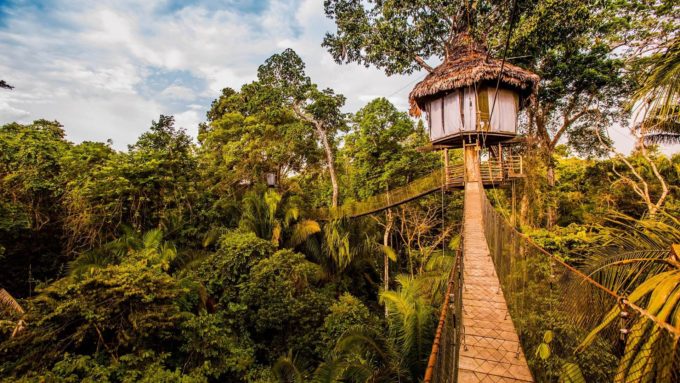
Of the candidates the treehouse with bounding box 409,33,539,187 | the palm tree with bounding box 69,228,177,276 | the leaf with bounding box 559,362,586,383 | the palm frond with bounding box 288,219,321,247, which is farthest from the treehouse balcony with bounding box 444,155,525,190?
the palm tree with bounding box 69,228,177,276

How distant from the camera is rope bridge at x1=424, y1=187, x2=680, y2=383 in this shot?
1355mm

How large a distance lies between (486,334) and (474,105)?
846 centimetres

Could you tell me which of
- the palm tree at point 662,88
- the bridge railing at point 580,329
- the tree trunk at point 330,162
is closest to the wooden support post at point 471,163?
the bridge railing at point 580,329

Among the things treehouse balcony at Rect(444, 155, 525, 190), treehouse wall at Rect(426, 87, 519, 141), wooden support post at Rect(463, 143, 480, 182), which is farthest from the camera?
treehouse wall at Rect(426, 87, 519, 141)

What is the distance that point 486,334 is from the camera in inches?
129

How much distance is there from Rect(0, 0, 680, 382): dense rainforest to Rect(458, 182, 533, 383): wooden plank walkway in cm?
111

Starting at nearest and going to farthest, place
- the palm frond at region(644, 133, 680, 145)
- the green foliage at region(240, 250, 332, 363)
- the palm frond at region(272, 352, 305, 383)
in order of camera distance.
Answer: the palm frond at region(272, 352, 305, 383), the green foliage at region(240, 250, 332, 363), the palm frond at region(644, 133, 680, 145)

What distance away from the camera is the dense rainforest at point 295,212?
16.8ft

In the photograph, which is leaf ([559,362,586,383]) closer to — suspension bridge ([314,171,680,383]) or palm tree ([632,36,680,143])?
suspension bridge ([314,171,680,383])

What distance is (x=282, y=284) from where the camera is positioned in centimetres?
796

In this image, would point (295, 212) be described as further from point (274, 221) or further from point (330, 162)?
point (330, 162)

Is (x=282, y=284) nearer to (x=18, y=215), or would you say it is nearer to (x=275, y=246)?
(x=275, y=246)

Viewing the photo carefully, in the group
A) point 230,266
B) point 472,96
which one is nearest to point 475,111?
point 472,96

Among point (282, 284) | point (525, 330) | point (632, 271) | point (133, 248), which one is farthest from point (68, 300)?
point (632, 271)
